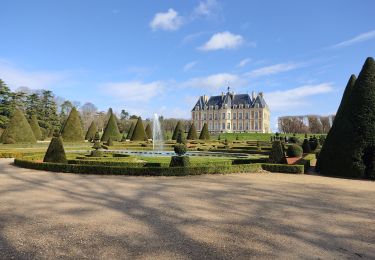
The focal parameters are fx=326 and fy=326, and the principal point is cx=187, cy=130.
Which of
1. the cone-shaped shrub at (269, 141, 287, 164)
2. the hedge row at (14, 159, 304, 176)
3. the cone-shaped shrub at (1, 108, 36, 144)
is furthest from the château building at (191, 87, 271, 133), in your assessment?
the hedge row at (14, 159, 304, 176)

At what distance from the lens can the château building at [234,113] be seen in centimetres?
8556

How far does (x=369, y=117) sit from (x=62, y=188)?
11768 millimetres

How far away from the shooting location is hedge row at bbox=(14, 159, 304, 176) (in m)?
13.3

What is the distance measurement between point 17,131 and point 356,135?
2802cm

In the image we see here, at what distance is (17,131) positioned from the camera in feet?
98.3

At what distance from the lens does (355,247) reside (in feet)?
16.9

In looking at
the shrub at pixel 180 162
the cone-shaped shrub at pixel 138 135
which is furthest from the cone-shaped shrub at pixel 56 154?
the cone-shaped shrub at pixel 138 135

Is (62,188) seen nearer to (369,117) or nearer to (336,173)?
(336,173)

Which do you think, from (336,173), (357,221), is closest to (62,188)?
(357,221)

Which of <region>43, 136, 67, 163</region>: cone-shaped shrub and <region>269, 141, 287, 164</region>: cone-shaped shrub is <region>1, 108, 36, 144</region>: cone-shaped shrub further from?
<region>269, 141, 287, 164</region>: cone-shaped shrub

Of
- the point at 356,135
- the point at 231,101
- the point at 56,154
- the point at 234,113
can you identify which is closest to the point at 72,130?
the point at 56,154

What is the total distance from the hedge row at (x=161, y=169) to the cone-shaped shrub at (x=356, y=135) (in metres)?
1.68

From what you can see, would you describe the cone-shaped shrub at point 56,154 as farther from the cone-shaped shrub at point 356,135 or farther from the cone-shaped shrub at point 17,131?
the cone-shaped shrub at point 17,131

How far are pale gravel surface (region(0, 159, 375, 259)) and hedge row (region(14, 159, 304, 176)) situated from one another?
6.65 ft
